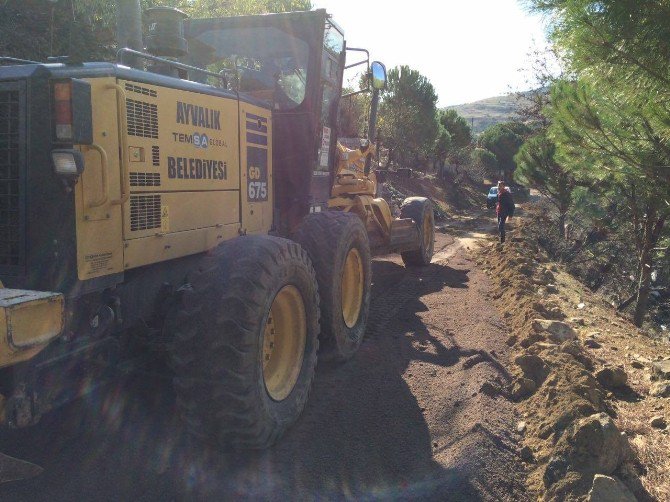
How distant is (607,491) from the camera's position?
122 inches

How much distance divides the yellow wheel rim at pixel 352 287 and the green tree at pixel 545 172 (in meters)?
13.1

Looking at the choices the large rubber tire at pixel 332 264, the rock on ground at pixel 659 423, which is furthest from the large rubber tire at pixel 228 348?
the rock on ground at pixel 659 423

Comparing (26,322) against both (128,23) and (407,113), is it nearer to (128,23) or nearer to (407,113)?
(128,23)

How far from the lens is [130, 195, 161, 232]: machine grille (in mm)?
3521

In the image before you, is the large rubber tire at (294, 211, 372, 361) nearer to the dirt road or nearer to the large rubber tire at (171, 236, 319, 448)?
the dirt road

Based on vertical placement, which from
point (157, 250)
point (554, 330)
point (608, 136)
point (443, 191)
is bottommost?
point (554, 330)

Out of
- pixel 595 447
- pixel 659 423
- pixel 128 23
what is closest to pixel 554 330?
pixel 659 423

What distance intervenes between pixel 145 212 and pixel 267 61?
270 cm

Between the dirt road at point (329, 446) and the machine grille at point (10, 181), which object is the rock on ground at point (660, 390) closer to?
the dirt road at point (329, 446)

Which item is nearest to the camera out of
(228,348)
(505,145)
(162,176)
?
(228,348)

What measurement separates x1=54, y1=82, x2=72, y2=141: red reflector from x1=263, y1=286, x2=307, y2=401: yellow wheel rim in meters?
1.62

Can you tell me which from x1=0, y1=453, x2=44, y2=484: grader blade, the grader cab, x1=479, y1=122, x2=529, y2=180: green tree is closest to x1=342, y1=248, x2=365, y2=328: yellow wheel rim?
the grader cab

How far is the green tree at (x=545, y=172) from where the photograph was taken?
17828mm

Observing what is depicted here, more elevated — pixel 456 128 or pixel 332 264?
pixel 456 128
